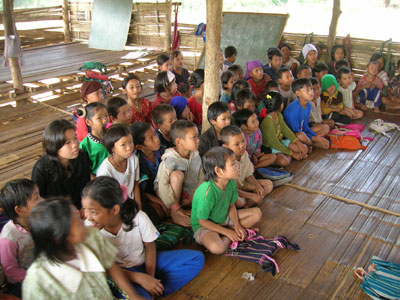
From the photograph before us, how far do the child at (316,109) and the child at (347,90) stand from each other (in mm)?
550

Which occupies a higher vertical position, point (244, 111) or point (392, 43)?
point (392, 43)

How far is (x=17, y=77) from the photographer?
536 cm

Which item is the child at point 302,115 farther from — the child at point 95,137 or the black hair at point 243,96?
the child at point 95,137

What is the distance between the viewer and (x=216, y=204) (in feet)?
7.93

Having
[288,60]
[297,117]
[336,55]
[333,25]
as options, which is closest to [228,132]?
[297,117]

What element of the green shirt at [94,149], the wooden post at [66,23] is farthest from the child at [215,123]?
the wooden post at [66,23]

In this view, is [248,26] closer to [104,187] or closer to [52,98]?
[52,98]

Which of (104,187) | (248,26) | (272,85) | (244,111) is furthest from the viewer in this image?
(248,26)

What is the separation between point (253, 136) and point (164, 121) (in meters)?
0.92

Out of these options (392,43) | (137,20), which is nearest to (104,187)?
(392,43)

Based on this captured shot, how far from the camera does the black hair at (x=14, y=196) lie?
6.19 feet

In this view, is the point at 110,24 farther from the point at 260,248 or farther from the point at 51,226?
the point at 51,226

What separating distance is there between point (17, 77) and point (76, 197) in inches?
143

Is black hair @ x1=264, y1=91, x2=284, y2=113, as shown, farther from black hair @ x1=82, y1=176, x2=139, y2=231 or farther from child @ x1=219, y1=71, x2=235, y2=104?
black hair @ x1=82, y1=176, x2=139, y2=231
